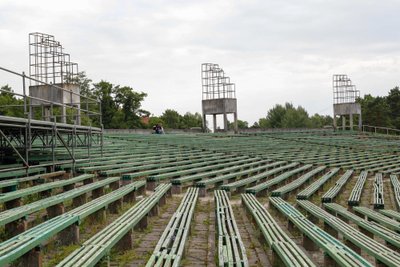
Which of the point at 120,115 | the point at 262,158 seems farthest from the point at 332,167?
the point at 120,115

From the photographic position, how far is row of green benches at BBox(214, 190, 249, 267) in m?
4.50

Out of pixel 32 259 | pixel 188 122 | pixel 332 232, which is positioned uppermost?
pixel 188 122

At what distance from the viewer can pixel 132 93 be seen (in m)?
70.2

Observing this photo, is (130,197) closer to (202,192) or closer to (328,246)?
(202,192)

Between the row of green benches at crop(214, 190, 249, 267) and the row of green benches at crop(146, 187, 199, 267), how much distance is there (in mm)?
412

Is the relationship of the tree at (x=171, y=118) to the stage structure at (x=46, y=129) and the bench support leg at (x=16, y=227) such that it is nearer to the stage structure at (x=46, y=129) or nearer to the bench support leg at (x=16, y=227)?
the stage structure at (x=46, y=129)

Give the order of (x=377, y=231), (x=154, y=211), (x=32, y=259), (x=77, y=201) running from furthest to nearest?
1. (x=154, y=211)
2. (x=77, y=201)
3. (x=377, y=231)
4. (x=32, y=259)

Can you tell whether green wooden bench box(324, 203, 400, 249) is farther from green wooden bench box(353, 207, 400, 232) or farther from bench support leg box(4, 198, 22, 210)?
bench support leg box(4, 198, 22, 210)

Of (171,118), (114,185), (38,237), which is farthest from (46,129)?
(171,118)

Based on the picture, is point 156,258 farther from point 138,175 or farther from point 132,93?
point 132,93

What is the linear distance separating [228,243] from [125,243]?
1251 millimetres

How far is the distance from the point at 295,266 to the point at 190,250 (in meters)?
1.87

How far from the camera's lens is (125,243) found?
5684 millimetres

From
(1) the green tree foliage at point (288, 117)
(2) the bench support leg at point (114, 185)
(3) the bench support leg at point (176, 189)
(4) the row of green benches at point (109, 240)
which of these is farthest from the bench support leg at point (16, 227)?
(1) the green tree foliage at point (288, 117)
